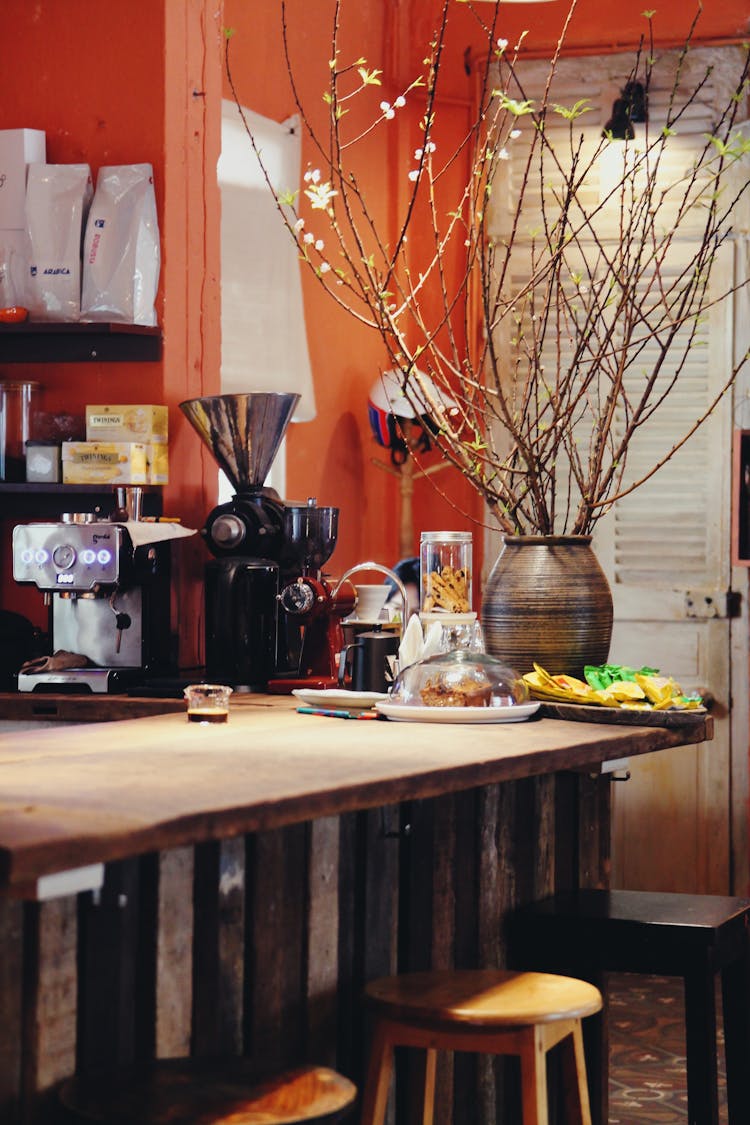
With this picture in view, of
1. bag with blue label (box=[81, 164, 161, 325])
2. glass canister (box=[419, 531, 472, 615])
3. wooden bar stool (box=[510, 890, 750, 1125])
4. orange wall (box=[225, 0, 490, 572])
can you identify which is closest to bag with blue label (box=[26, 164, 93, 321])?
bag with blue label (box=[81, 164, 161, 325])

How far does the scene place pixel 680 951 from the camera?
251 centimetres

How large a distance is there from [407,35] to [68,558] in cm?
293

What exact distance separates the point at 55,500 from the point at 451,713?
5.38 feet

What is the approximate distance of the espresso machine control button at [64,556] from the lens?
3553 millimetres

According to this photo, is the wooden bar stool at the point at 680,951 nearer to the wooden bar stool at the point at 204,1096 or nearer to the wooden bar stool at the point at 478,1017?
the wooden bar stool at the point at 478,1017

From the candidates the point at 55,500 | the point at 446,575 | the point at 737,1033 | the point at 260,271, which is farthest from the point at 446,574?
the point at 260,271

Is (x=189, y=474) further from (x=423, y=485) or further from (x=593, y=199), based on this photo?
(x=593, y=199)

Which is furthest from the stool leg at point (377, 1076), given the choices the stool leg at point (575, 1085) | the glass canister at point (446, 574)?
the glass canister at point (446, 574)

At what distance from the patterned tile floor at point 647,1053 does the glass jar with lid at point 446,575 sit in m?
1.50

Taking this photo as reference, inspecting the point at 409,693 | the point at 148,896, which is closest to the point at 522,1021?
the point at 148,896

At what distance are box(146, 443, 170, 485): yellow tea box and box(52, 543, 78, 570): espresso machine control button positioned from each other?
0.34 metres

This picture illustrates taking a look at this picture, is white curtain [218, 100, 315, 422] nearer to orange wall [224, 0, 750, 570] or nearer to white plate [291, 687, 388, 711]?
orange wall [224, 0, 750, 570]

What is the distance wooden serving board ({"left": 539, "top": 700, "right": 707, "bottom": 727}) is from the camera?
2.74m

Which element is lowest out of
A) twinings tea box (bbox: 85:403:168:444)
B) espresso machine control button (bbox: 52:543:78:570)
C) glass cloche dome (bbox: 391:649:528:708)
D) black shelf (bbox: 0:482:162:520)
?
glass cloche dome (bbox: 391:649:528:708)
